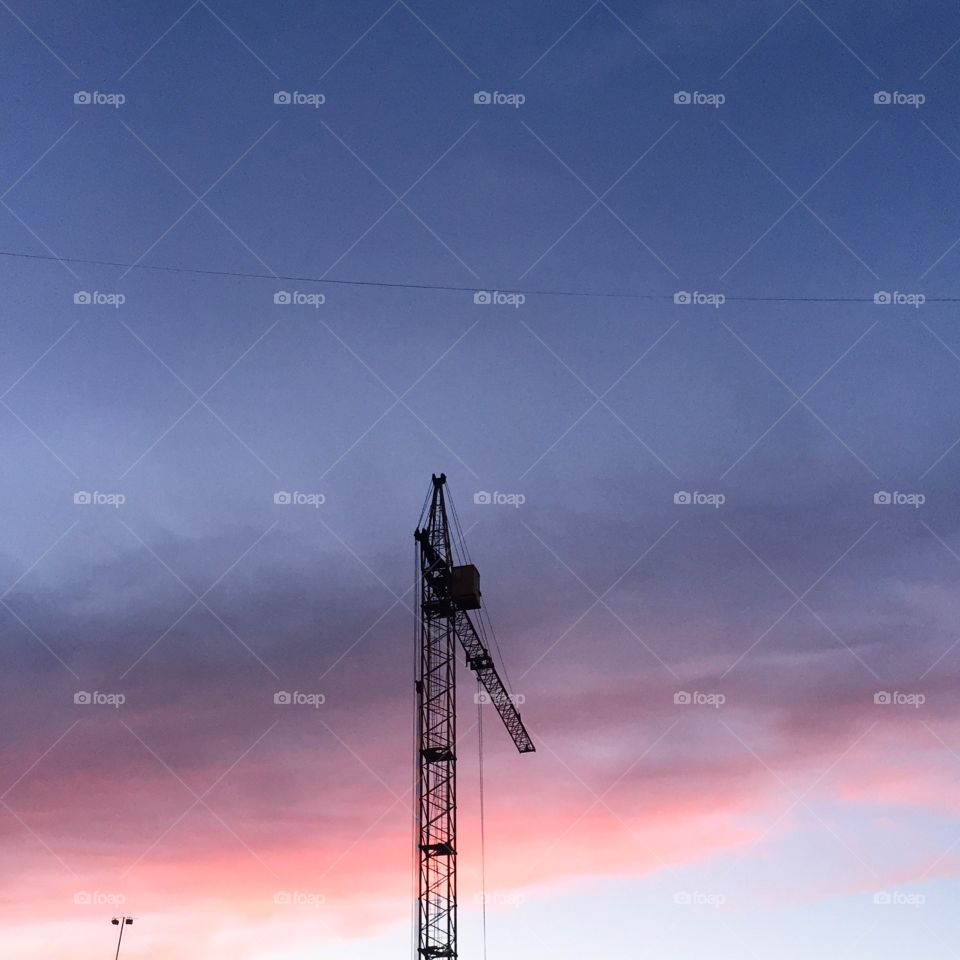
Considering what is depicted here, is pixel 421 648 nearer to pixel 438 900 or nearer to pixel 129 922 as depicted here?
pixel 438 900

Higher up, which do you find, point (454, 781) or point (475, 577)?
point (475, 577)

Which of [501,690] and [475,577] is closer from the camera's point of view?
[475,577]

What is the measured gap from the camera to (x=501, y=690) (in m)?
80.0

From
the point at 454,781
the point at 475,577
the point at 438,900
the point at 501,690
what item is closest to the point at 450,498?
the point at 475,577

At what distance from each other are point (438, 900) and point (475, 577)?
68.3 feet

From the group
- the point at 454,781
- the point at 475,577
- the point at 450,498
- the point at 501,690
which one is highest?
the point at 450,498

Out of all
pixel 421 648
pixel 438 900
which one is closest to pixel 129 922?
pixel 438 900

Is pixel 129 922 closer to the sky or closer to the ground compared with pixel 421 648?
closer to the ground

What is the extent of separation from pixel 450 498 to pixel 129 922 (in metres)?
37.3

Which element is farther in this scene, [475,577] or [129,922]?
[129,922]

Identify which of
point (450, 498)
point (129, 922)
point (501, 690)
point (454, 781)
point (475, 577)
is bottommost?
point (129, 922)

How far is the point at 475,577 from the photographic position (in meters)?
74.4

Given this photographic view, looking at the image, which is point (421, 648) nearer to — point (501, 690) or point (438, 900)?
point (501, 690)

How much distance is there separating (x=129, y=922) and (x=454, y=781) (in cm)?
2589
